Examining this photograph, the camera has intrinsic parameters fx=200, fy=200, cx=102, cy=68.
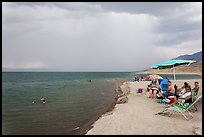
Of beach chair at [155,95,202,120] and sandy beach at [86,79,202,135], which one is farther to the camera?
beach chair at [155,95,202,120]

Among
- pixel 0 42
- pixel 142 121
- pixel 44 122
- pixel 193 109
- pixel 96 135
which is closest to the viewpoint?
pixel 96 135

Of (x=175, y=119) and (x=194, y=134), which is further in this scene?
(x=175, y=119)

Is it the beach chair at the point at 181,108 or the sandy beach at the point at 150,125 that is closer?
the sandy beach at the point at 150,125

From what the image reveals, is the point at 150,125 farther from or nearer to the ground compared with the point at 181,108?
nearer to the ground

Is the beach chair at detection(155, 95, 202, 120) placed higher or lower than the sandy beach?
higher

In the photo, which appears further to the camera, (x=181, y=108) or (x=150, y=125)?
(x=181, y=108)

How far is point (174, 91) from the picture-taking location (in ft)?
41.5

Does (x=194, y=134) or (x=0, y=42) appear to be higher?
(x=0, y=42)

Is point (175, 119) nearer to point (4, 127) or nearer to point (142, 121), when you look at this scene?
point (142, 121)

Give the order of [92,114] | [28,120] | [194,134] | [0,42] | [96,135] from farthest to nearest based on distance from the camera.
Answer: [92,114]
[28,120]
[0,42]
[96,135]
[194,134]

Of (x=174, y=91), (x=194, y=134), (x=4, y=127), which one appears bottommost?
(x=4, y=127)

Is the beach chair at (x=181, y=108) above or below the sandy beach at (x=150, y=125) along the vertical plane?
above

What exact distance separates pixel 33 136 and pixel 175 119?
635 centimetres

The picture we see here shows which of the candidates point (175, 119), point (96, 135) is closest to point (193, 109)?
point (175, 119)
